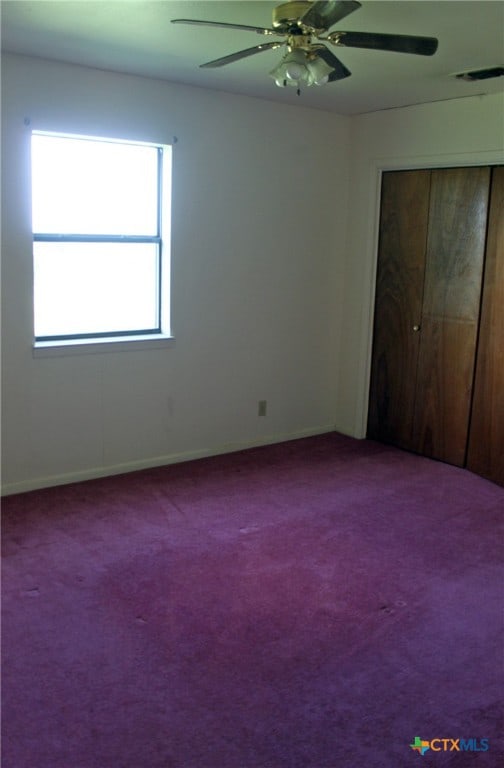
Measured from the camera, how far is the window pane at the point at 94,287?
13.7ft

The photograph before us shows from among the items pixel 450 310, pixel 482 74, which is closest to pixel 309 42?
pixel 482 74

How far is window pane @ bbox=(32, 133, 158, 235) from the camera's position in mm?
4055

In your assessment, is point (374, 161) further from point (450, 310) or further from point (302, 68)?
point (302, 68)

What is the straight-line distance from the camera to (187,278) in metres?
4.62

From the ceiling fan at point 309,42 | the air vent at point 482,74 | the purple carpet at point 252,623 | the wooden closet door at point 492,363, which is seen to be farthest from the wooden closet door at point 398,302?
the ceiling fan at point 309,42

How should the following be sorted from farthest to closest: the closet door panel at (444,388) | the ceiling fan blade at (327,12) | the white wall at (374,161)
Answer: the closet door panel at (444,388)
the white wall at (374,161)
the ceiling fan blade at (327,12)

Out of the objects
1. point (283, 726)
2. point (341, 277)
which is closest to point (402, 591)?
point (283, 726)

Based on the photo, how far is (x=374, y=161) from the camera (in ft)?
16.7

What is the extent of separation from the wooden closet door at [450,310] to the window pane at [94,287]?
1.88m

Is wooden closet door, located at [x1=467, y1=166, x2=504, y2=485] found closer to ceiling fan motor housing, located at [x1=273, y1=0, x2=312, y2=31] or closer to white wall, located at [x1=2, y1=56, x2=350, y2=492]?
white wall, located at [x1=2, y1=56, x2=350, y2=492]

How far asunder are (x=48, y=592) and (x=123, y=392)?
5.32 feet

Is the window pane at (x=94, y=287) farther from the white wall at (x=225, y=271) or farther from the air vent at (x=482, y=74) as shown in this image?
the air vent at (x=482, y=74)

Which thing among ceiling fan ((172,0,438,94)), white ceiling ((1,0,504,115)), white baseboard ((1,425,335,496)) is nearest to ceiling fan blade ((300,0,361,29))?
ceiling fan ((172,0,438,94))

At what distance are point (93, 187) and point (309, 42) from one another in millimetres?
1913
